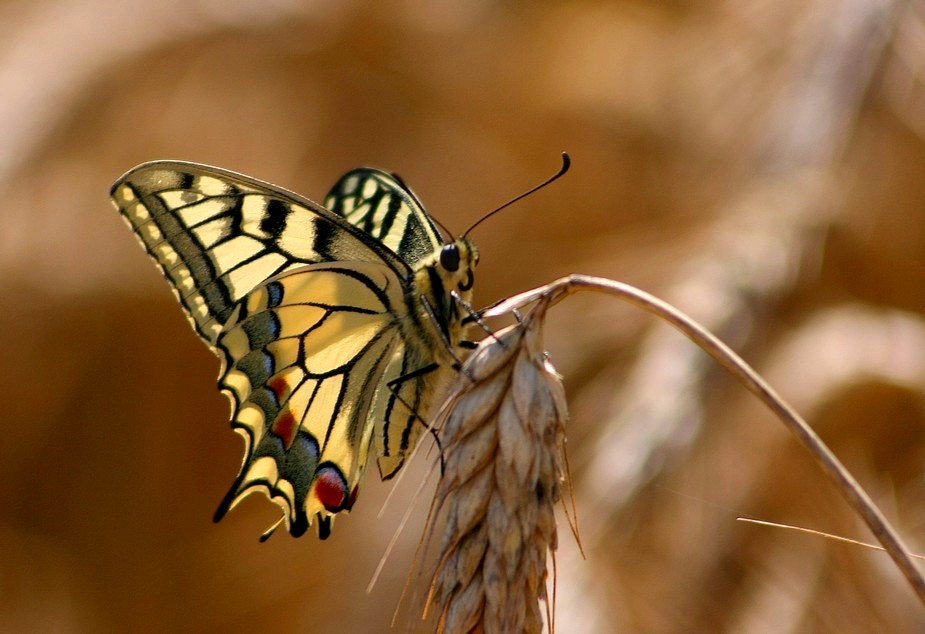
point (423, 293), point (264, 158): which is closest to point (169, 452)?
point (264, 158)

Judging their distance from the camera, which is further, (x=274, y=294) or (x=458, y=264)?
(x=274, y=294)

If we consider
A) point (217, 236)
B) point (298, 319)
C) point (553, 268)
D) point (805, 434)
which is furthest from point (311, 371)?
point (553, 268)

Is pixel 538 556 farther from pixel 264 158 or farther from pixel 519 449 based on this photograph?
pixel 264 158

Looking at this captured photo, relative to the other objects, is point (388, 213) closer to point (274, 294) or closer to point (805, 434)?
point (274, 294)

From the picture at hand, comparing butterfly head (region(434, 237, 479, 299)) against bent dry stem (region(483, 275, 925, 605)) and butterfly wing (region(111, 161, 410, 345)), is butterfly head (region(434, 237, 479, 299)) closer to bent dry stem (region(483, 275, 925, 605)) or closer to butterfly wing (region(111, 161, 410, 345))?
butterfly wing (region(111, 161, 410, 345))

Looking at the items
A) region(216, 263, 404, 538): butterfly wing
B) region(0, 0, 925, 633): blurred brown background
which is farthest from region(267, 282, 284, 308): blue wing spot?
region(0, 0, 925, 633): blurred brown background

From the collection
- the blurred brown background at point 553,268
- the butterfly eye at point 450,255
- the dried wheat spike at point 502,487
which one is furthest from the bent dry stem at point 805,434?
the butterfly eye at point 450,255

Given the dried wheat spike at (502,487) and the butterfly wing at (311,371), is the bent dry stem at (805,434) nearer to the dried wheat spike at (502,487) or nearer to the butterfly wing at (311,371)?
the dried wheat spike at (502,487)
